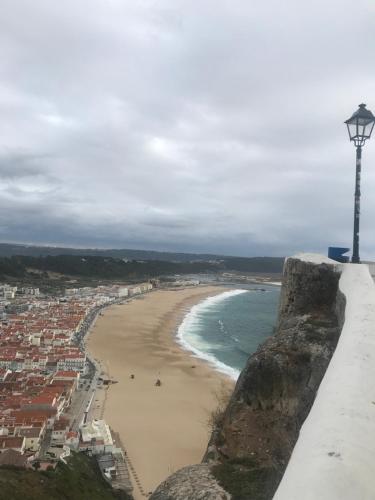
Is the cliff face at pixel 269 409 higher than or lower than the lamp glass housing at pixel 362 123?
lower

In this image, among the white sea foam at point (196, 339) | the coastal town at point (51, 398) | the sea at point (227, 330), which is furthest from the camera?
the sea at point (227, 330)

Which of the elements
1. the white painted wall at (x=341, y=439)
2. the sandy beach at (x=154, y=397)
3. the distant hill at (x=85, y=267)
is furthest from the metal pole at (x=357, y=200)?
the distant hill at (x=85, y=267)

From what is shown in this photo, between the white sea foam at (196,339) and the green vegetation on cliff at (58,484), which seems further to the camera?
the white sea foam at (196,339)

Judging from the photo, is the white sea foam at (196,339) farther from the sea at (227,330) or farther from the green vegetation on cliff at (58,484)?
the green vegetation on cliff at (58,484)

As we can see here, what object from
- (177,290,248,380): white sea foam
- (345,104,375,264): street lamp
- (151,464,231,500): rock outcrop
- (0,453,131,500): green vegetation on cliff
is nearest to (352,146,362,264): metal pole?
(345,104,375,264): street lamp

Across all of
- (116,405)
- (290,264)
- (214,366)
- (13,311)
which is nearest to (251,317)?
(214,366)

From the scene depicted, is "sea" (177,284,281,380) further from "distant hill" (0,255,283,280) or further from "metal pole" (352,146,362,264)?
"distant hill" (0,255,283,280)

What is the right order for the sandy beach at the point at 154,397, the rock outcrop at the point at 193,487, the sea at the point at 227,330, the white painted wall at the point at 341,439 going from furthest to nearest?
1. the sea at the point at 227,330
2. the sandy beach at the point at 154,397
3. the rock outcrop at the point at 193,487
4. the white painted wall at the point at 341,439
